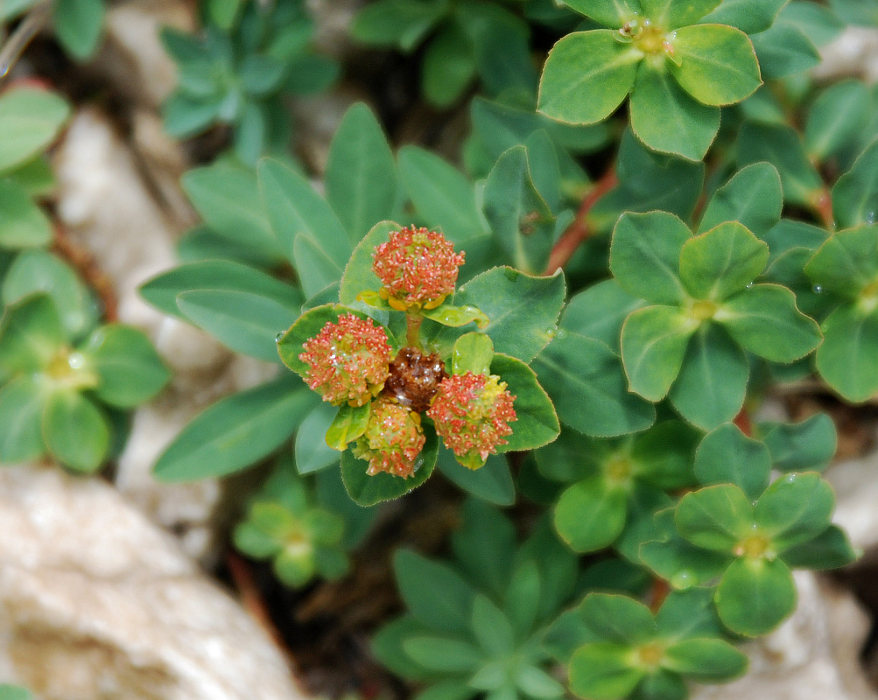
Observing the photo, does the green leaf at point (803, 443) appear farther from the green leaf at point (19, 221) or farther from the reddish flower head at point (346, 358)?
the green leaf at point (19, 221)

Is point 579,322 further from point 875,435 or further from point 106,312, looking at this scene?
point 106,312

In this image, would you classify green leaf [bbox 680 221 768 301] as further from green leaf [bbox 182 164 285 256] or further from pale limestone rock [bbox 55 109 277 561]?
pale limestone rock [bbox 55 109 277 561]

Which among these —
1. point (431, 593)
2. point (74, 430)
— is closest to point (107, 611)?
point (74, 430)

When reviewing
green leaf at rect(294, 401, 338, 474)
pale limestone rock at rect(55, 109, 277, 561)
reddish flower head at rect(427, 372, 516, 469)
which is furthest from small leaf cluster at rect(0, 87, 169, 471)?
reddish flower head at rect(427, 372, 516, 469)

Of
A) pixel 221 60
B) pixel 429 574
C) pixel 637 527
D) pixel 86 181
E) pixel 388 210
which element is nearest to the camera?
pixel 637 527

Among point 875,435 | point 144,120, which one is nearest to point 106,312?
→ point 144,120

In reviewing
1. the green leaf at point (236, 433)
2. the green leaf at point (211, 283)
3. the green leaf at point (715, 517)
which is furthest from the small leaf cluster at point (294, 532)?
the green leaf at point (715, 517)
